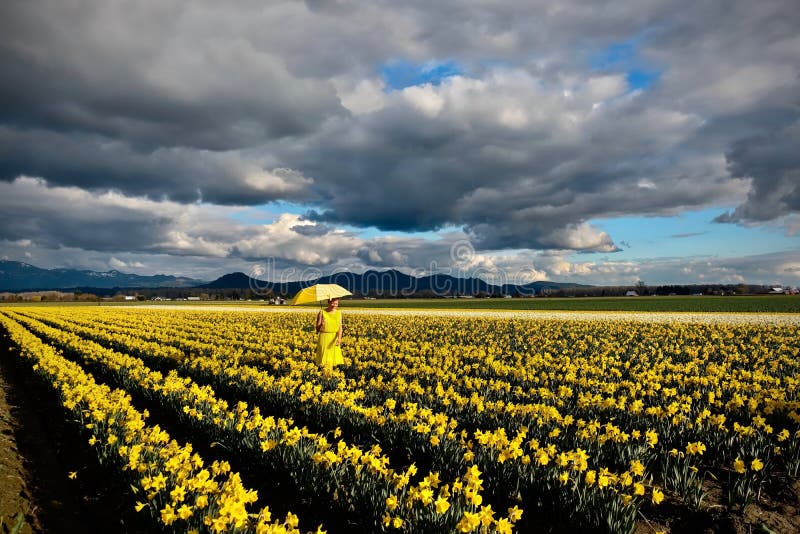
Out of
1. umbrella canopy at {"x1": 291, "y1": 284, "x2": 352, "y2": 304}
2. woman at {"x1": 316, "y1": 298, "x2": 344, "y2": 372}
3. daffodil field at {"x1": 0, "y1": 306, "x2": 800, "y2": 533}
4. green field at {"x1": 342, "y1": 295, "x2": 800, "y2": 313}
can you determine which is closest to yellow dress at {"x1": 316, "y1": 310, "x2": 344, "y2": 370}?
woman at {"x1": 316, "y1": 298, "x2": 344, "y2": 372}

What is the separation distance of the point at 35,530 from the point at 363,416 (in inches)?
178

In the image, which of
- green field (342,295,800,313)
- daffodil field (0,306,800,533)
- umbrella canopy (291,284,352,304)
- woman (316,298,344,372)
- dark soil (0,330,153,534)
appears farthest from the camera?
green field (342,295,800,313)

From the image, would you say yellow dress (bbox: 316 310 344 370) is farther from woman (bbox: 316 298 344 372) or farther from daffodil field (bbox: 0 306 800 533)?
daffodil field (bbox: 0 306 800 533)

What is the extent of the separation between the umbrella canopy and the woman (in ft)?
1.52

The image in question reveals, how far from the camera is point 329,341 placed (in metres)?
12.5

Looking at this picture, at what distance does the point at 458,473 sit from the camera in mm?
6125

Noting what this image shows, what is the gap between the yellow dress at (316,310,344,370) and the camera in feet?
40.4

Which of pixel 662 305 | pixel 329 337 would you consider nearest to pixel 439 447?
pixel 329 337

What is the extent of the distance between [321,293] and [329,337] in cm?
151

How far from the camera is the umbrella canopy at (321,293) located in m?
11.5

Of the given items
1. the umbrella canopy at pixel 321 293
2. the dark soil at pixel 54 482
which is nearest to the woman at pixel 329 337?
the umbrella canopy at pixel 321 293

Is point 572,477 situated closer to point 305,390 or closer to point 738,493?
point 738,493

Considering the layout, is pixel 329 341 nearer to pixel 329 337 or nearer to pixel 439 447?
pixel 329 337

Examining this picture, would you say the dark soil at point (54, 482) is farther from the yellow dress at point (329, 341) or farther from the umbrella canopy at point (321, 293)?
the yellow dress at point (329, 341)
